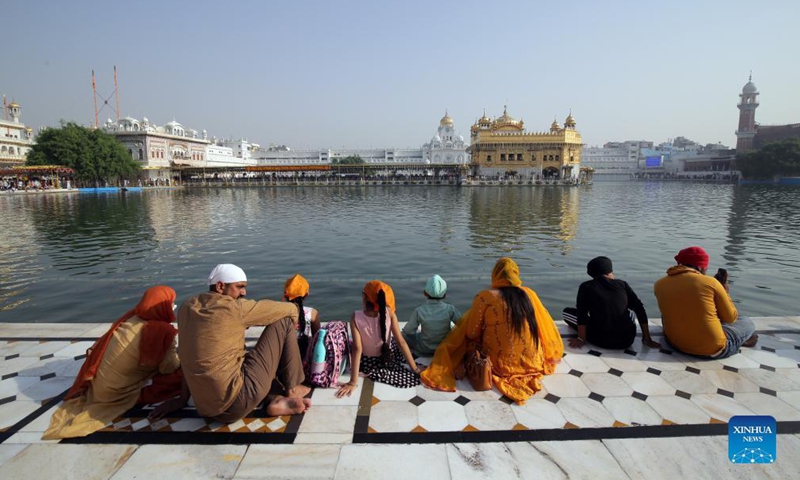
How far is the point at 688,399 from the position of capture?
3152 millimetres

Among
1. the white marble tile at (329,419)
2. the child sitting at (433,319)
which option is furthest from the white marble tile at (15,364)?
the child sitting at (433,319)

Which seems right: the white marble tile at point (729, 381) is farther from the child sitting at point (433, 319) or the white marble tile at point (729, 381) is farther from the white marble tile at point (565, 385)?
the child sitting at point (433, 319)

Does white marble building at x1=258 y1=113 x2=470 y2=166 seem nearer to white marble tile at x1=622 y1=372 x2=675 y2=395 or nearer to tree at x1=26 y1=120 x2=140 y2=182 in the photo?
tree at x1=26 y1=120 x2=140 y2=182

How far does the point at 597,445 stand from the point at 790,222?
1959 cm

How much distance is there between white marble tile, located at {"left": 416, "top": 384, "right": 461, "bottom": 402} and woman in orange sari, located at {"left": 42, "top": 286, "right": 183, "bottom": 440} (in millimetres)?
1733

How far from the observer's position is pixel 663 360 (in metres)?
3.80

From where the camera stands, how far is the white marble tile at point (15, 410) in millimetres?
2914

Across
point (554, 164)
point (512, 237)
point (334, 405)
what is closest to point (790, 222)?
point (512, 237)

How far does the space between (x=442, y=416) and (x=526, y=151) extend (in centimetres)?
5651

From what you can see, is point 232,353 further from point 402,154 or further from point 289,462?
point 402,154

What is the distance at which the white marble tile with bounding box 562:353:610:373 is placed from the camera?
12.0ft

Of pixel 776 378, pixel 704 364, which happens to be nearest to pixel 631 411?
pixel 704 364

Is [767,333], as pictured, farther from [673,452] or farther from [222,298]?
[222,298]

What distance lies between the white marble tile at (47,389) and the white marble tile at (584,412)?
3888 mm
